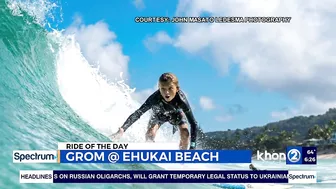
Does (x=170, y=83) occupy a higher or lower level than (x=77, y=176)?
higher

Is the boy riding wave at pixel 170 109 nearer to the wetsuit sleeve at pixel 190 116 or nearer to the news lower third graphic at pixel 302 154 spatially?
the wetsuit sleeve at pixel 190 116

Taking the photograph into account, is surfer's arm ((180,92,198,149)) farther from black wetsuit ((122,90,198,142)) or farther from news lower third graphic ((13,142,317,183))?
news lower third graphic ((13,142,317,183))

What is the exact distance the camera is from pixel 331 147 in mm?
69250

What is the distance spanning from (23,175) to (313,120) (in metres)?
109

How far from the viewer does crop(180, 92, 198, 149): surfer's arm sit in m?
7.37

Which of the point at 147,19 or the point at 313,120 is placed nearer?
the point at 147,19

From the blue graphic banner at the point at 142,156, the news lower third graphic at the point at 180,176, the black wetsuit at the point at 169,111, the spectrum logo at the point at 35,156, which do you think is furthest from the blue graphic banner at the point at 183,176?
the black wetsuit at the point at 169,111

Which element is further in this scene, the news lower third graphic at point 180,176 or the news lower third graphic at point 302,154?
the news lower third graphic at point 302,154

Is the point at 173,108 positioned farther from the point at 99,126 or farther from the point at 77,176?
the point at 99,126

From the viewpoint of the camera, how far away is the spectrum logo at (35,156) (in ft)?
22.9

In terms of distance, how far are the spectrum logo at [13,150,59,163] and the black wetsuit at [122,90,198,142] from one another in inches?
48.9

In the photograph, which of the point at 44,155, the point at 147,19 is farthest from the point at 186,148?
the point at 147,19

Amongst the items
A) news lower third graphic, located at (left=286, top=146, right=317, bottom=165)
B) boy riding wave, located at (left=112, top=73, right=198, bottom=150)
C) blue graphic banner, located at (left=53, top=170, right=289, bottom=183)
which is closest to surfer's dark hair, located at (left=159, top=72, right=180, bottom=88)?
boy riding wave, located at (left=112, top=73, right=198, bottom=150)

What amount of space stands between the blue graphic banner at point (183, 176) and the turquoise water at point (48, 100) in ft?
0.44
